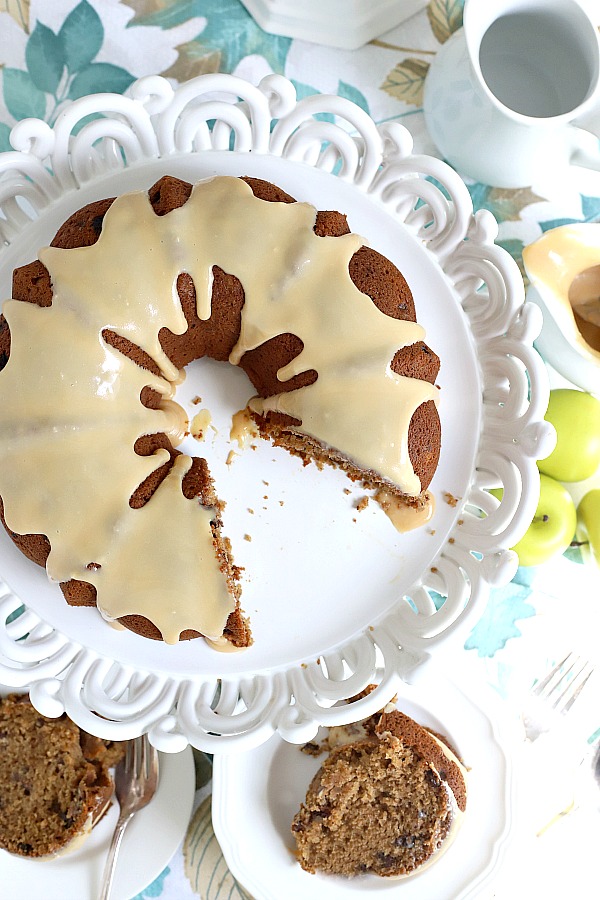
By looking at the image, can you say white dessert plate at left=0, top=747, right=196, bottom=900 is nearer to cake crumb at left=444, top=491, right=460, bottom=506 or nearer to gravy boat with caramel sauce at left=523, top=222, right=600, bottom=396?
cake crumb at left=444, top=491, right=460, bottom=506

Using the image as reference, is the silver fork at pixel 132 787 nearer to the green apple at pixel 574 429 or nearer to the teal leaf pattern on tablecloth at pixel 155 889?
the teal leaf pattern on tablecloth at pixel 155 889

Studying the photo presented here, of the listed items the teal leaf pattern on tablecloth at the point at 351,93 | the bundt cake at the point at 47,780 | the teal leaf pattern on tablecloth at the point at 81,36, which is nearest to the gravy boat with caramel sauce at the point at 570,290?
the teal leaf pattern on tablecloth at the point at 351,93

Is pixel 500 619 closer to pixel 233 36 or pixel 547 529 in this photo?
pixel 547 529

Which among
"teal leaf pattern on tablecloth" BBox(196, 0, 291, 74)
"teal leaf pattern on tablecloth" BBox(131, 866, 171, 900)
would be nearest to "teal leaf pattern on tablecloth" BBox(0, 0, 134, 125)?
"teal leaf pattern on tablecloth" BBox(196, 0, 291, 74)

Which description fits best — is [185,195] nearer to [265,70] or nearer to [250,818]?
[265,70]

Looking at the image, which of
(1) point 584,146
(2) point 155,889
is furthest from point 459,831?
(1) point 584,146
